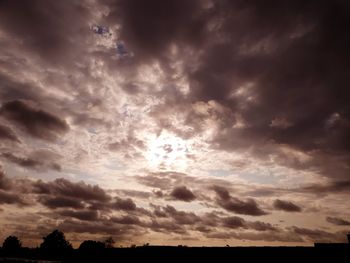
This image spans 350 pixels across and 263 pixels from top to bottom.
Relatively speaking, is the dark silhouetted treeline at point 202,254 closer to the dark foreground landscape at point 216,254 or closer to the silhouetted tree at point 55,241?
the dark foreground landscape at point 216,254

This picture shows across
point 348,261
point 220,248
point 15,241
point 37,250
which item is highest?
point 15,241

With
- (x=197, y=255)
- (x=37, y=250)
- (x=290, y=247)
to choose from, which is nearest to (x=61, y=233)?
(x=37, y=250)

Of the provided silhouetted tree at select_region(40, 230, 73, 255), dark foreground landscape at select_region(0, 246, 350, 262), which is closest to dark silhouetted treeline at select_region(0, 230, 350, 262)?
dark foreground landscape at select_region(0, 246, 350, 262)

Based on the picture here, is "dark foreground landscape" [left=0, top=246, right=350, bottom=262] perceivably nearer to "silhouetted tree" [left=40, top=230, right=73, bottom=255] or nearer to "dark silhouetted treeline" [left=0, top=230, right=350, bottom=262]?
"dark silhouetted treeline" [left=0, top=230, right=350, bottom=262]

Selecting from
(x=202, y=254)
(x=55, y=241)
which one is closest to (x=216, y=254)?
(x=202, y=254)

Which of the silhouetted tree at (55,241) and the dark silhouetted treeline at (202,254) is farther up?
the silhouetted tree at (55,241)

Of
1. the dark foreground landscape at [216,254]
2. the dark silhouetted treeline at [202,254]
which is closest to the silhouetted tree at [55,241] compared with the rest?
the dark silhouetted treeline at [202,254]

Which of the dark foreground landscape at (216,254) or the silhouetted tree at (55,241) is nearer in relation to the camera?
the dark foreground landscape at (216,254)

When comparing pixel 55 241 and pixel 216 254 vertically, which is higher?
pixel 55 241

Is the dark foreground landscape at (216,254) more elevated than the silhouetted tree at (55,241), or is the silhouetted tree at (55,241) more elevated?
the silhouetted tree at (55,241)

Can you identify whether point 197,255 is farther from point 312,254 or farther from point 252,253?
point 312,254

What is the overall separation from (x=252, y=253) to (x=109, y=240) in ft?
433

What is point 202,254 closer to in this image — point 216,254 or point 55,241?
point 216,254

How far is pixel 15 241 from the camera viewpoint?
491 feet
